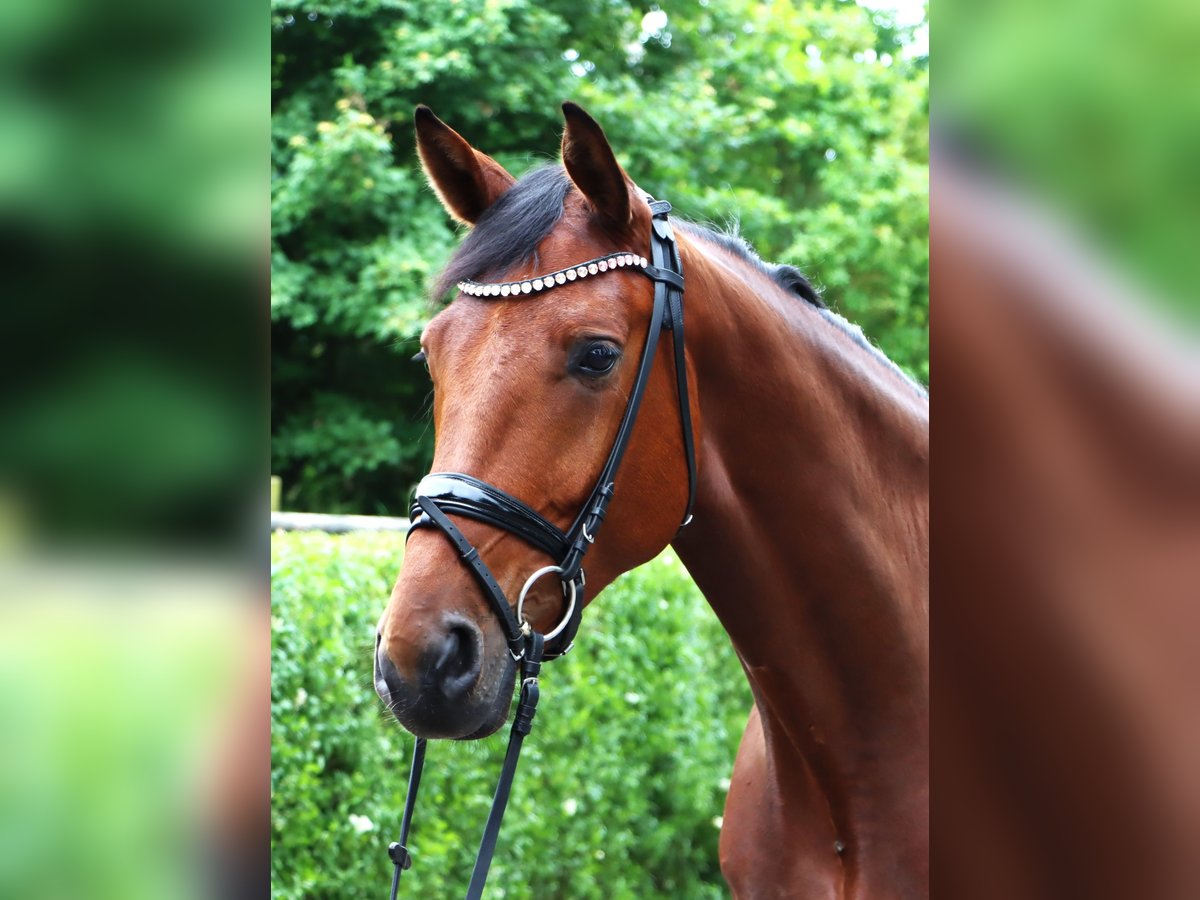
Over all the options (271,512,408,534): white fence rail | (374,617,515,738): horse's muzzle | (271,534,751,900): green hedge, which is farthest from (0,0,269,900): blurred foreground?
(271,512,408,534): white fence rail

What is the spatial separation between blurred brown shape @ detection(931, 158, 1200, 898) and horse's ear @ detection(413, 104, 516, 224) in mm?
1646

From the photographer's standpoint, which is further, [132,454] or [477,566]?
[477,566]

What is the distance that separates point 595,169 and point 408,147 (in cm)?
679

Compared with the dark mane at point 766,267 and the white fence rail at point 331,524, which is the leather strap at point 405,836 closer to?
the dark mane at point 766,267

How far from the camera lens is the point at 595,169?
1.97 meters

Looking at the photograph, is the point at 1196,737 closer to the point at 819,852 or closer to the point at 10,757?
the point at 10,757

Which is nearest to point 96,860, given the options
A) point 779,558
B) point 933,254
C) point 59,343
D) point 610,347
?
point 59,343

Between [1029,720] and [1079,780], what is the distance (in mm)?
33

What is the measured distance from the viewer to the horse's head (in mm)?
1696

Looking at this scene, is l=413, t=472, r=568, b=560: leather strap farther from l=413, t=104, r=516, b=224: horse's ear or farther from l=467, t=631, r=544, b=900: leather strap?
l=413, t=104, r=516, b=224: horse's ear

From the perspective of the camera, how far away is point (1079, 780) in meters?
0.51

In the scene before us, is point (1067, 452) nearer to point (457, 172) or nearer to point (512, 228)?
point (512, 228)

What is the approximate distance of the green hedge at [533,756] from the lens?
3820mm

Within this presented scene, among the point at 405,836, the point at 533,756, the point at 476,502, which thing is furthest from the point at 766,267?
the point at 533,756
